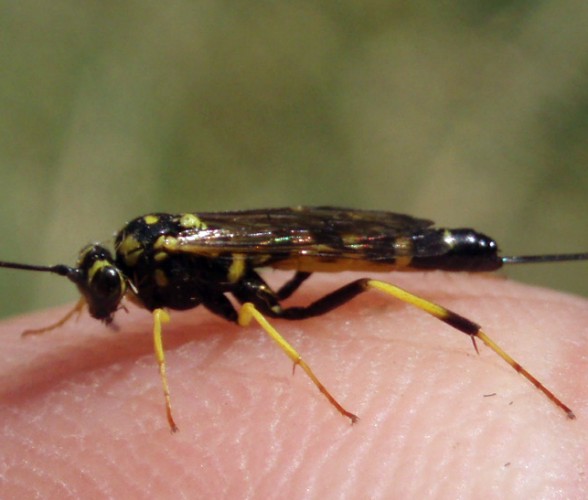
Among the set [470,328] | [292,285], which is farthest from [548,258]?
[292,285]

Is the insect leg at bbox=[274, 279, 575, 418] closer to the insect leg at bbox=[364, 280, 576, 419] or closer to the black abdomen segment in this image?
the insect leg at bbox=[364, 280, 576, 419]

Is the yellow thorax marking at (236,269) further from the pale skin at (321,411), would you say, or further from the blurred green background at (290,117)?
the blurred green background at (290,117)

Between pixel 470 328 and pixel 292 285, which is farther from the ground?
pixel 470 328

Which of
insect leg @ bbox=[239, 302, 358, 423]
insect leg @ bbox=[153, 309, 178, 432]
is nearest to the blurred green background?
insect leg @ bbox=[153, 309, 178, 432]

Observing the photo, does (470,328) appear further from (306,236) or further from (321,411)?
(306,236)

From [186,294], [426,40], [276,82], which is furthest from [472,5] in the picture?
[186,294]

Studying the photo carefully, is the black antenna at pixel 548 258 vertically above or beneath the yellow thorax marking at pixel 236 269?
above

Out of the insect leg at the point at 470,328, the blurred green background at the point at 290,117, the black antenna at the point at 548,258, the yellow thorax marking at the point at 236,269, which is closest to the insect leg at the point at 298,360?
the yellow thorax marking at the point at 236,269
